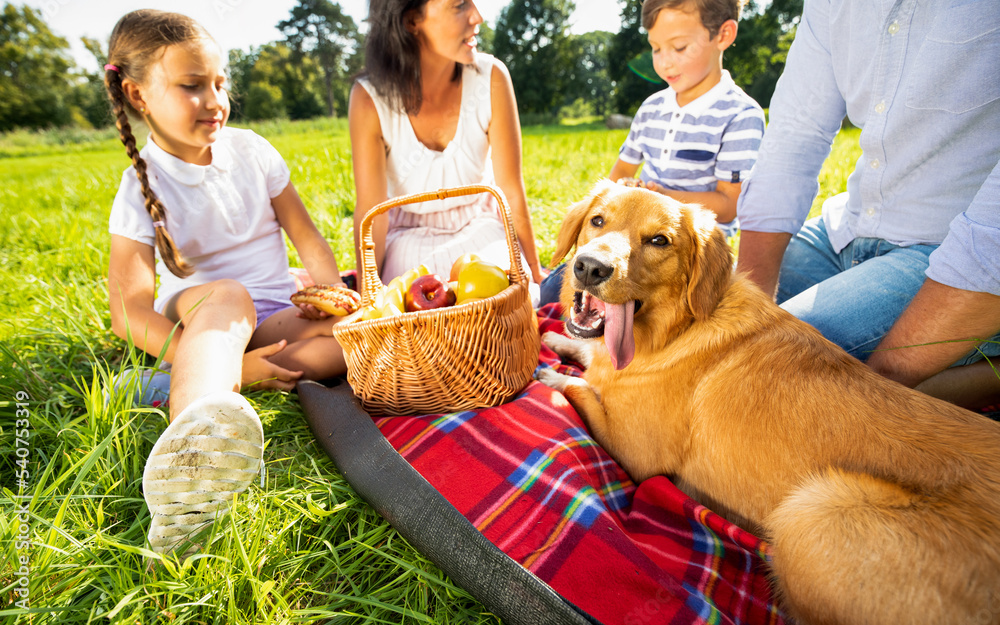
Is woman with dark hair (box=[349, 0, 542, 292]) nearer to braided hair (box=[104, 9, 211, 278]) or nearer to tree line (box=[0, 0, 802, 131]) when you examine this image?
braided hair (box=[104, 9, 211, 278])

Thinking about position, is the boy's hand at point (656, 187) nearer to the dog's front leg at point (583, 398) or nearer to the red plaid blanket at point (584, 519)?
the dog's front leg at point (583, 398)

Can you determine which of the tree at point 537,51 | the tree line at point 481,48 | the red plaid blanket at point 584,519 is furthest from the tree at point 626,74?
the red plaid blanket at point 584,519

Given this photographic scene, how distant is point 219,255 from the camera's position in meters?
3.27

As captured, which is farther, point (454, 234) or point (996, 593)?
point (454, 234)

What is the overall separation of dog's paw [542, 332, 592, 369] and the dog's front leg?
12.9 inches

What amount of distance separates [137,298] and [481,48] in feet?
126

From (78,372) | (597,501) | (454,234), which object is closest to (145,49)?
(78,372)

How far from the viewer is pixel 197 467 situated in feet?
5.88

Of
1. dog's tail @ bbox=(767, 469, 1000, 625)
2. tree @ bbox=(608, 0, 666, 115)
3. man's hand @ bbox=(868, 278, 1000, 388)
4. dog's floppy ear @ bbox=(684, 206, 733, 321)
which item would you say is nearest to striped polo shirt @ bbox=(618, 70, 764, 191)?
dog's floppy ear @ bbox=(684, 206, 733, 321)

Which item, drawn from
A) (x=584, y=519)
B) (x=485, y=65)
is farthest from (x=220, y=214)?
(x=584, y=519)

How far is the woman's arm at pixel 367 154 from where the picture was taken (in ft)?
11.9

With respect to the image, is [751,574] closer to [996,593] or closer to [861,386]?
[996,593]

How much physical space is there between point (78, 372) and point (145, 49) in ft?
6.34

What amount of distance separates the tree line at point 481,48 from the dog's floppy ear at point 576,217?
18.0 feet
